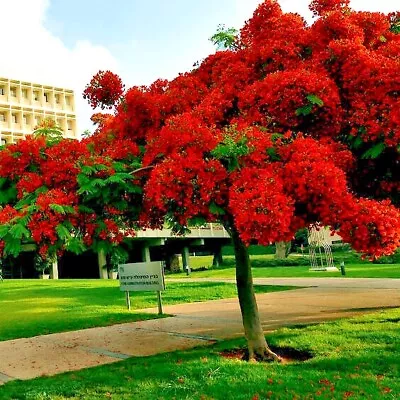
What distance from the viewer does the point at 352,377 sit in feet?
19.2

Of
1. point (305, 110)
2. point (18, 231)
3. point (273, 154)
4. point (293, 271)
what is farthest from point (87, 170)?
point (293, 271)

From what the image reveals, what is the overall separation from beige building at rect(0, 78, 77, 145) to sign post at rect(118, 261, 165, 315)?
4205 centimetres

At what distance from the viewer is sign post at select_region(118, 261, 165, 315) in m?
12.6

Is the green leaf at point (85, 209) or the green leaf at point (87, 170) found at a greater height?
the green leaf at point (87, 170)

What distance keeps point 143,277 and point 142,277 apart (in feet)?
0.14

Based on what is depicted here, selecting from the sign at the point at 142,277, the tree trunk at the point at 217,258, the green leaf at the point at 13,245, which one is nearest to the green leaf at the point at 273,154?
the green leaf at the point at 13,245

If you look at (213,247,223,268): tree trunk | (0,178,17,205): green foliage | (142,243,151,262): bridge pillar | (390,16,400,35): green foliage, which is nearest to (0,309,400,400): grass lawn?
(0,178,17,205): green foliage

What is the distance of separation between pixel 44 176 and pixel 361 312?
7.58 m

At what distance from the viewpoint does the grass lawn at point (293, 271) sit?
76.5ft

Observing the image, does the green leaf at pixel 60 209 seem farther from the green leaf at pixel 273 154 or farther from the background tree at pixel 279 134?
the green leaf at pixel 273 154

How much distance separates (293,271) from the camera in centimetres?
2836

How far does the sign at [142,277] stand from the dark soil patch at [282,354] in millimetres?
4930

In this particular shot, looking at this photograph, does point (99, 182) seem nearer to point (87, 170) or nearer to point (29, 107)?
point (87, 170)

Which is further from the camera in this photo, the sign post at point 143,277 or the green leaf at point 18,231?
the sign post at point 143,277
